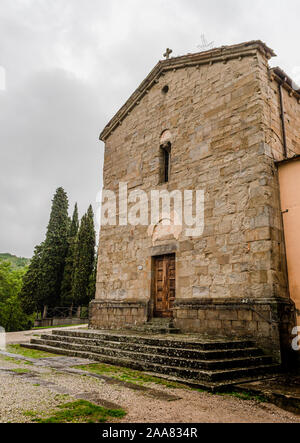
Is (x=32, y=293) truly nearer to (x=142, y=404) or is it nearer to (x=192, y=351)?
(x=192, y=351)

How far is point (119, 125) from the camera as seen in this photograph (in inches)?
549

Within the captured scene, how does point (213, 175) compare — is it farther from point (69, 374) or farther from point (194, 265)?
point (69, 374)

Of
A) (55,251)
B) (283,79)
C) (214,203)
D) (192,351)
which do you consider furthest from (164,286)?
(55,251)

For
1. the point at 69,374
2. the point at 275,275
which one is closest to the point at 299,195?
the point at 275,275

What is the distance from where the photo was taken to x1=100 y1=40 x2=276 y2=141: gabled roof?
359 inches

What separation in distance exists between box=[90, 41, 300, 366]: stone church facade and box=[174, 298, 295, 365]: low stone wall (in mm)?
23

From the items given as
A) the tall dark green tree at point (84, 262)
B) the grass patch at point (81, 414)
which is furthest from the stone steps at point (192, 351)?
the tall dark green tree at point (84, 262)

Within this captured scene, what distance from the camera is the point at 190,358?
6.09 meters

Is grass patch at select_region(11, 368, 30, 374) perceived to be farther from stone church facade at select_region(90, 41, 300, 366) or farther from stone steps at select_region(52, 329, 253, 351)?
stone church facade at select_region(90, 41, 300, 366)

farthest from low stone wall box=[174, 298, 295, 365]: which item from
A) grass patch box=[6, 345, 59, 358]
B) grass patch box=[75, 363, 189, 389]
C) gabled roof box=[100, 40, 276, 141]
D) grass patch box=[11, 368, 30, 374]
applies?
gabled roof box=[100, 40, 276, 141]

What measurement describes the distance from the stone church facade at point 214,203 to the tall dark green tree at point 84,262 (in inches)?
508

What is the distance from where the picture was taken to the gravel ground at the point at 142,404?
3684 millimetres

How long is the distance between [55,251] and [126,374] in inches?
828
